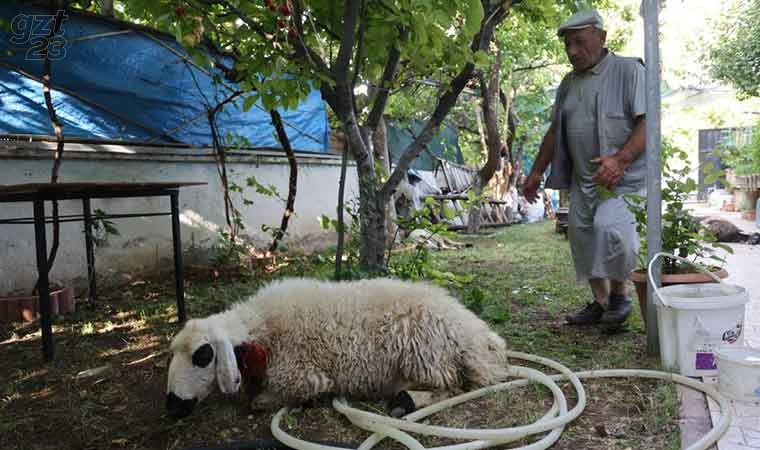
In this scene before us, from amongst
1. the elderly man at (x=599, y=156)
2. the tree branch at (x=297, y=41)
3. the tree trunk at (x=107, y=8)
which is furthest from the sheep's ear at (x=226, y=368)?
the tree trunk at (x=107, y=8)

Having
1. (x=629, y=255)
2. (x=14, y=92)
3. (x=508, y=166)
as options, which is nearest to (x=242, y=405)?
(x=629, y=255)

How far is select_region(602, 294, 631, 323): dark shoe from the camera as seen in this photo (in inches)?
138

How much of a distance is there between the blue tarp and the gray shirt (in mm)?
3783

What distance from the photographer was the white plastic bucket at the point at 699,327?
2.55m

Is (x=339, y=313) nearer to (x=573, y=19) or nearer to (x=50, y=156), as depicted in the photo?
(x=573, y=19)

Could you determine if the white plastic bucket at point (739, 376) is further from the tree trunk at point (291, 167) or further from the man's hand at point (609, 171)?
the tree trunk at point (291, 167)

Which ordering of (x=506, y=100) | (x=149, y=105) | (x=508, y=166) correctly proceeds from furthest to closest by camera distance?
(x=508, y=166) → (x=506, y=100) → (x=149, y=105)

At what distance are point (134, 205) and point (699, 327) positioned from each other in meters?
5.36

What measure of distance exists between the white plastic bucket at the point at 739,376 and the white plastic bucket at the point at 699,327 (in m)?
0.13

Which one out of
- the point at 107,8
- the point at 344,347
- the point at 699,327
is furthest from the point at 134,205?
the point at 699,327

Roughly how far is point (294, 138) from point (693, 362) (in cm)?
662

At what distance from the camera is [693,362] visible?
2.62 metres

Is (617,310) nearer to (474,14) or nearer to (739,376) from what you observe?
(739,376)

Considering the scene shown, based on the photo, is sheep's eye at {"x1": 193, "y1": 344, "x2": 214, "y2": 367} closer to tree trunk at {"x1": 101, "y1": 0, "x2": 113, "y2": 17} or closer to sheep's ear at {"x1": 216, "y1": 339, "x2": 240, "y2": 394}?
sheep's ear at {"x1": 216, "y1": 339, "x2": 240, "y2": 394}
